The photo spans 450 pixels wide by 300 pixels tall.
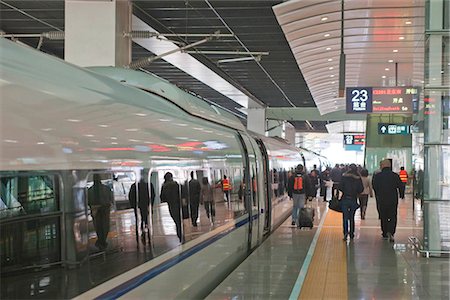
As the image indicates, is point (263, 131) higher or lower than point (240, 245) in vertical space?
higher

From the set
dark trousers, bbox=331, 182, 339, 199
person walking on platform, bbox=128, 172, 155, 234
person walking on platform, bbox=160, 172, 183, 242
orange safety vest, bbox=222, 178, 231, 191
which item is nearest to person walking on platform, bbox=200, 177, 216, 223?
orange safety vest, bbox=222, 178, 231, 191

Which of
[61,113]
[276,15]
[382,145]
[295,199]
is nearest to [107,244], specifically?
[61,113]

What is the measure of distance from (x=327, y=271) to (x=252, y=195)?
2273mm

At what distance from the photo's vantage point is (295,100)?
37.5 meters

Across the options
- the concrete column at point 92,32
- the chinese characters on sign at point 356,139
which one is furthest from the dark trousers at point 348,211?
the chinese characters on sign at point 356,139

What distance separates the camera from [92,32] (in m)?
14.2

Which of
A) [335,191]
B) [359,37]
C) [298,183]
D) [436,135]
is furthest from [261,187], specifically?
[359,37]

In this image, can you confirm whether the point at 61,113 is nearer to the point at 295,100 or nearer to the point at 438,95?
the point at 438,95

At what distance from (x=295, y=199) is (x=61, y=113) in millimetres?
11645

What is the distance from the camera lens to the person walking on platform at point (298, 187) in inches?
571

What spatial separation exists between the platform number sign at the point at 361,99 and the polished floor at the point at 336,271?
6.09 metres

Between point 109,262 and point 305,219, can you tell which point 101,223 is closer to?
point 109,262

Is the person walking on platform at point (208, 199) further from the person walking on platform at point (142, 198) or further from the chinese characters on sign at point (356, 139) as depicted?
the chinese characters on sign at point (356, 139)

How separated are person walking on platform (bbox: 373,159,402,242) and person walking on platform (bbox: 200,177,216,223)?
524 centimetres
